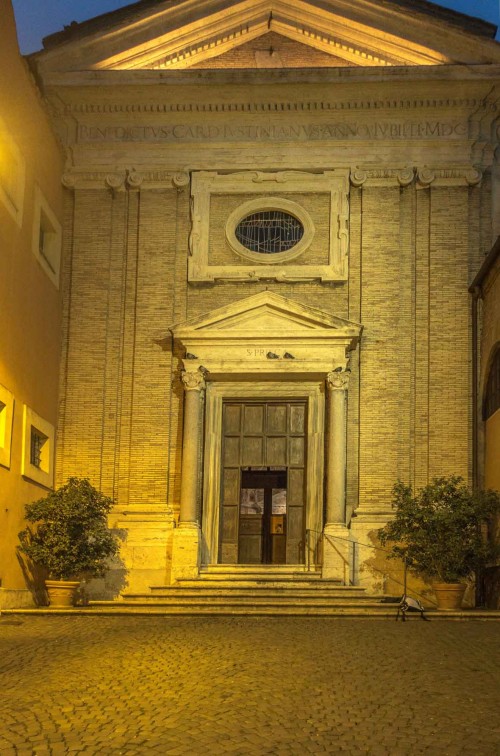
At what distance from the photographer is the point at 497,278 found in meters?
18.2

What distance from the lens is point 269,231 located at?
67.3ft

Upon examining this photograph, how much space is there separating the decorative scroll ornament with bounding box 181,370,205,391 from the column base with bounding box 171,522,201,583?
254cm

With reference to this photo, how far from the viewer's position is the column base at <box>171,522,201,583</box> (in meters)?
18.6

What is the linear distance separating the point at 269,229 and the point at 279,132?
1897 mm

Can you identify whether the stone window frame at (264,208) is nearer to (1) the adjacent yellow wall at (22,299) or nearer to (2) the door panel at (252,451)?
(1) the adjacent yellow wall at (22,299)

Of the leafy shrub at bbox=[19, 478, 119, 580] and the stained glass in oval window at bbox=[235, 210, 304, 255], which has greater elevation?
the stained glass in oval window at bbox=[235, 210, 304, 255]

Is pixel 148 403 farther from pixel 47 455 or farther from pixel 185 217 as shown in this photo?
pixel 185 217

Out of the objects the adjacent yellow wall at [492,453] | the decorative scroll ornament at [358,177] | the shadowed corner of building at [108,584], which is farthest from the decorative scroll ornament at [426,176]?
the shadowed corner of building at [108,584]

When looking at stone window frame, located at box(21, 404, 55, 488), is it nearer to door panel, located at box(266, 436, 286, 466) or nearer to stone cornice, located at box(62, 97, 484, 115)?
door panel, located at box(266, 436, 286, 466)

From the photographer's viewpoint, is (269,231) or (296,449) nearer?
(296,449)

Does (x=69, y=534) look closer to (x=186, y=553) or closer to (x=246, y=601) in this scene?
(x=186, y=553)

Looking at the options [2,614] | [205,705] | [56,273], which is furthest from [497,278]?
[205,705]

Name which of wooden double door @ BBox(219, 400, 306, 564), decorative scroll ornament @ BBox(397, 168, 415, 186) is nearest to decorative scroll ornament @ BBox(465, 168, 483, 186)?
decorative scroll ornament @ BBox(397, 168, 415, 186)

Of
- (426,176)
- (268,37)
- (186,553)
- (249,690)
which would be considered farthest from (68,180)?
(249,690)
